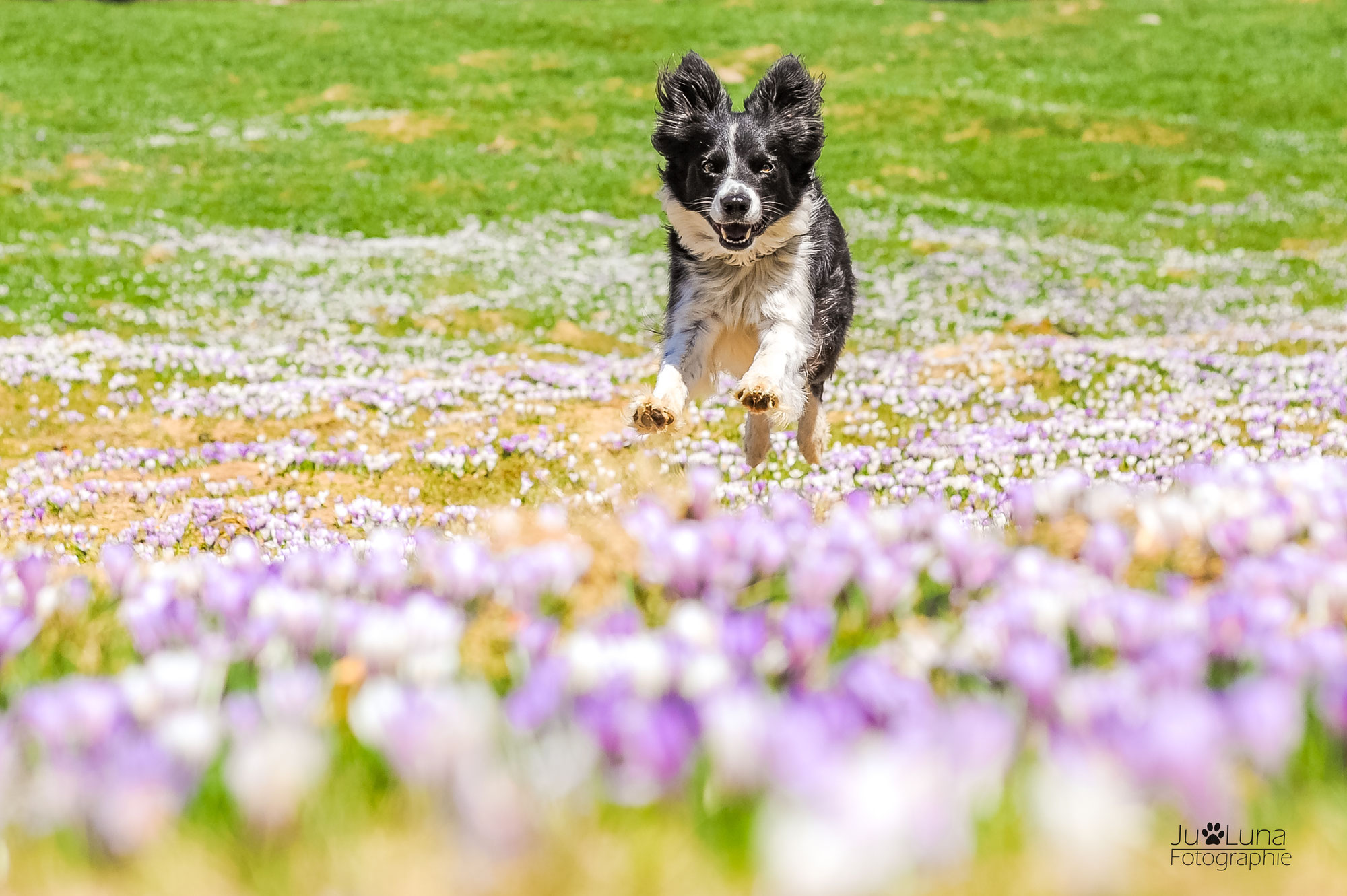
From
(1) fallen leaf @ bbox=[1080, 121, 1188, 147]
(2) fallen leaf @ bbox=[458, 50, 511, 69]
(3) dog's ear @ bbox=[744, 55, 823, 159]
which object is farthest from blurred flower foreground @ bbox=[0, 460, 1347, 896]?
(2) fallen leaf @ bbox=[458, 50, 511, 69]

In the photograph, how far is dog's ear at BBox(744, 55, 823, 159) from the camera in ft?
26.3

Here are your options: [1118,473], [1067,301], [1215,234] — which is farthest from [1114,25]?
[1118,473]

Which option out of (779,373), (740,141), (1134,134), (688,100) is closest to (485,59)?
(1134,134)

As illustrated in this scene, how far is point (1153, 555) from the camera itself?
2920mm

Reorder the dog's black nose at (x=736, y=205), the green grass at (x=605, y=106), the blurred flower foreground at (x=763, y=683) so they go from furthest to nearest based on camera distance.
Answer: the green grass at (x=605, y=106), the dog's black nose at (x=736, y=205), the blurred flower foreground at (x=763, y=683)

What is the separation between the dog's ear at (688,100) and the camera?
7996 mm

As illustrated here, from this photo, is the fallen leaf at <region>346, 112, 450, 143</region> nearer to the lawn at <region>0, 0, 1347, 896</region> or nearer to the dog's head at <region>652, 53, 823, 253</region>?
the lawn at <region>0, 0, 1347, 896</region>

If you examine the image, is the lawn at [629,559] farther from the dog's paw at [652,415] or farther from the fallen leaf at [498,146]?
the fallen leaf at [498,146]

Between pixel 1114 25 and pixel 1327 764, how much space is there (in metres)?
61.9

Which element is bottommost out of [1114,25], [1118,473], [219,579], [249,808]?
[1118,473]

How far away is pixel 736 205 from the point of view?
284 inches

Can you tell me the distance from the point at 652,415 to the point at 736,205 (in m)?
1.81

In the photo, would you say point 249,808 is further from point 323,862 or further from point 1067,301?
point 1067,301

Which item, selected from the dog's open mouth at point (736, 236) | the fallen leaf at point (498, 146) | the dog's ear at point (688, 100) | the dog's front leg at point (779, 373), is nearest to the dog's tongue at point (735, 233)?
the dog's open mouth at point (736, 236)
